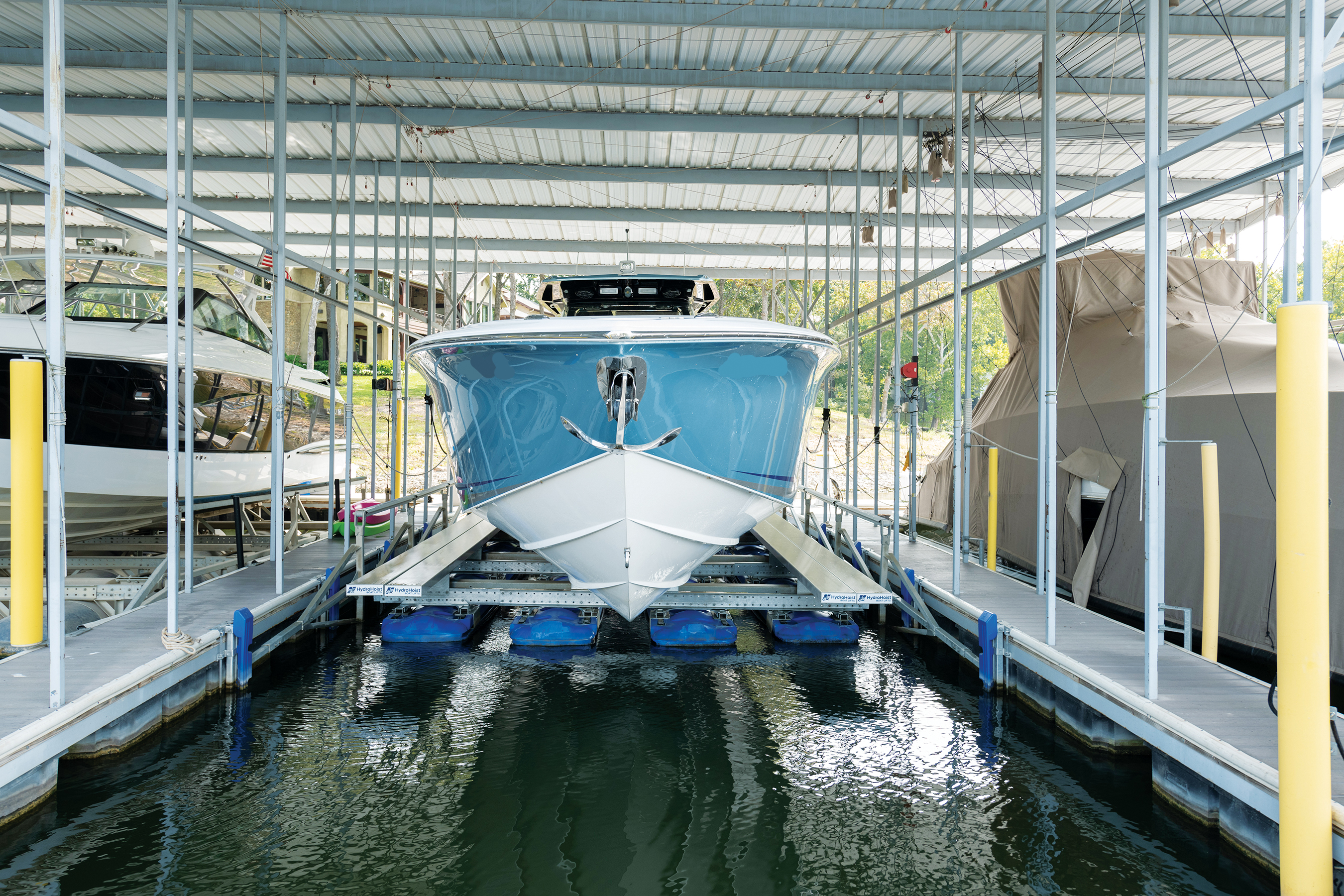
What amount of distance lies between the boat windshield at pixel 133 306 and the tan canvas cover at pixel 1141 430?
7.34 metres

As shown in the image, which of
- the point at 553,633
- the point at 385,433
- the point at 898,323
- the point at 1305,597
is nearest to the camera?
the point at 1305,597

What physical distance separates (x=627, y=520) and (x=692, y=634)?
2.08 m

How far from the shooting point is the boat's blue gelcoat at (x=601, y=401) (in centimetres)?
472

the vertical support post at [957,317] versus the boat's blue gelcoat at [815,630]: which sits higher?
the vertical support post at [957,317]

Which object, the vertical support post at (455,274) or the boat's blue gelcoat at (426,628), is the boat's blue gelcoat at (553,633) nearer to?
the boat's blue gelcoat at (426,628)

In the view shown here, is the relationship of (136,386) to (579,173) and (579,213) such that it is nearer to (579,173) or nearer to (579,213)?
(579,173)

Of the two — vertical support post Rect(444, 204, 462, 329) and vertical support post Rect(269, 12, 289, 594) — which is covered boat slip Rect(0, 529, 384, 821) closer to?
vertical support post Rect(269, 12, 289, 594)

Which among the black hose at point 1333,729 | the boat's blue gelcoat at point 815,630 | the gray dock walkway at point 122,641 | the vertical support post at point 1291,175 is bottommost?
the boat's blue gelcoat at point 815,630

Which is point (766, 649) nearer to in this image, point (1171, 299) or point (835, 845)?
point (835, 845)

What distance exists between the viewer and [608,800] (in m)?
4.02

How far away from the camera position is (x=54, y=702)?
3.61 m

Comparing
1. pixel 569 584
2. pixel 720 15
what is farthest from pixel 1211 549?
pixel 720 15

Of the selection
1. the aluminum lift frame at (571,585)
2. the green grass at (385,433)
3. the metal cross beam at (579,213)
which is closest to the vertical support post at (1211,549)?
the aluminum lift frame at (571,585)

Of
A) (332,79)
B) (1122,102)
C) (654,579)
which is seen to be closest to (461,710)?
(654,579)
